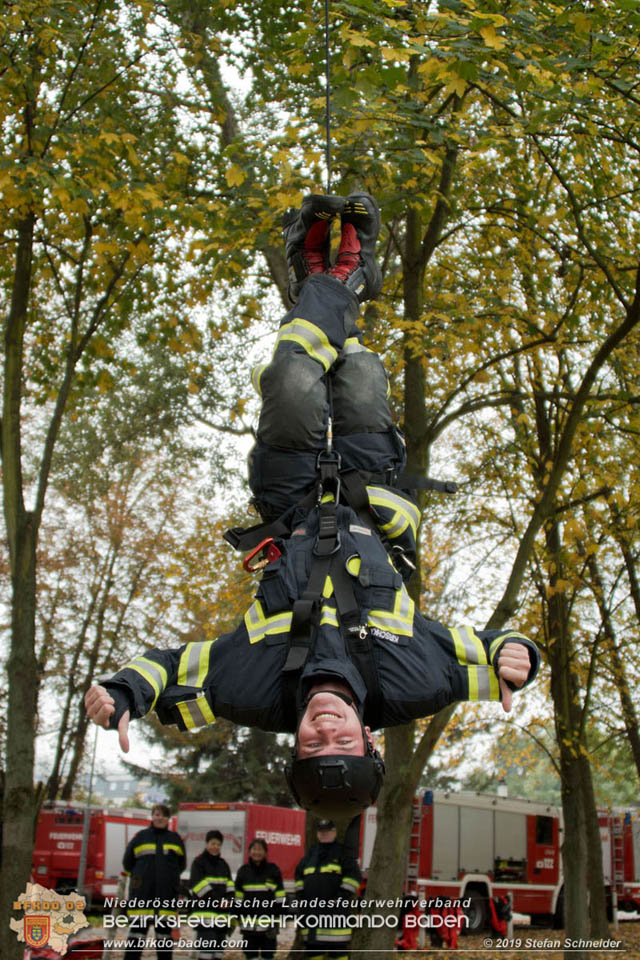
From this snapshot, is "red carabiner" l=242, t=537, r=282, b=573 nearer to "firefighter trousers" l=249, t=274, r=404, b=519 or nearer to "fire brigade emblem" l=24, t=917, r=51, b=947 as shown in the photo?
"firefighter trousers" l=249, t=274, r=404, b=519

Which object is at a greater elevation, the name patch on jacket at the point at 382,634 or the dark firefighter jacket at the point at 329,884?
the name patch on jacket at the point at 382,634

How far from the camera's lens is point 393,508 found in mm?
4023

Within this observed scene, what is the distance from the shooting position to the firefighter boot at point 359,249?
4.27 metres

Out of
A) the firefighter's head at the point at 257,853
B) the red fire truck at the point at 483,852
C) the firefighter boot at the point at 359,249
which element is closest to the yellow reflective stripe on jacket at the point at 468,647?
the firefighter boot at the point at 359,249

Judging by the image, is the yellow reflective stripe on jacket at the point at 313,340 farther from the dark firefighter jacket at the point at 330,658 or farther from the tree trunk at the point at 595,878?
the tree trunk at the point at 595,878

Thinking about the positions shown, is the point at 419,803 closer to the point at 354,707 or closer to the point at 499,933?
the point at 499,933

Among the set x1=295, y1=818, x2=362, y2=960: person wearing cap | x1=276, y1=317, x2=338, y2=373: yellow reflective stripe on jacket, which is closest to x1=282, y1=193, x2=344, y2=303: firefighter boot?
x1=276, y1=317, x2=338, y2=373: yellow reflective stripe on jacket

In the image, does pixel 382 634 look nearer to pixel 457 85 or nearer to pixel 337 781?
pixel 337 781

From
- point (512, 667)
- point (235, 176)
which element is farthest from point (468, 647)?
point (235, 176)

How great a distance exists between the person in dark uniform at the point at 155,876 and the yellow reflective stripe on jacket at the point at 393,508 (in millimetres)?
8316

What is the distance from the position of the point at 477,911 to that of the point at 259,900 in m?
11.1

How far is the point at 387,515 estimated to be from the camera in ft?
13.2

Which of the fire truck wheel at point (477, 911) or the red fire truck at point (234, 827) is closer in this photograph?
the fire truck wheel at point (477, 911)

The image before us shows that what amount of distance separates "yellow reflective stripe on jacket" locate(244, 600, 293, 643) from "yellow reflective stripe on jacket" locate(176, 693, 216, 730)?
294mm
